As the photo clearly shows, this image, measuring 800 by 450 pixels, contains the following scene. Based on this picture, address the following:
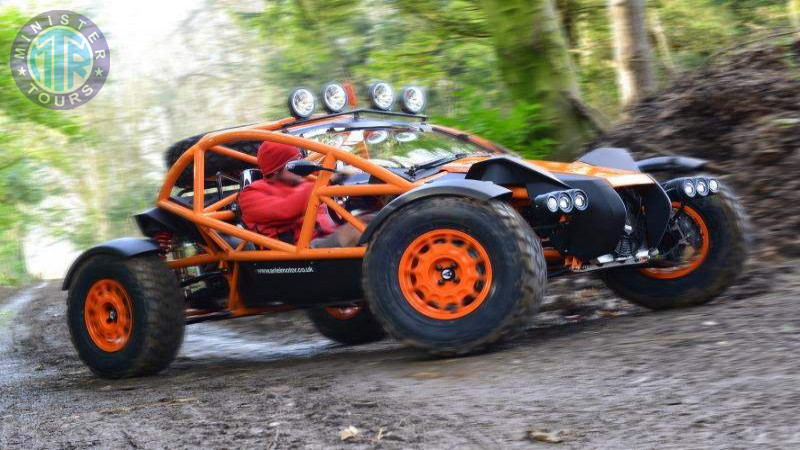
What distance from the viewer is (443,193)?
17.5 ft

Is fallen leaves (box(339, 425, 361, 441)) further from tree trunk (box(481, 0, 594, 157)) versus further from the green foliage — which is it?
tree trunk (box(481, 0, 594, 157))

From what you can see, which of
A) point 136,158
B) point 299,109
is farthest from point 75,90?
point 299,109

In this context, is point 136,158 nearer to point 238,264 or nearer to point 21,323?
point 21,323

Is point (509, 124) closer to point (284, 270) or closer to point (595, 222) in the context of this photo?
point (284, 270)

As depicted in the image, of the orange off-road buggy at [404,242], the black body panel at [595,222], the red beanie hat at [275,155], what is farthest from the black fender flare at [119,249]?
the black body panel at [595,222]

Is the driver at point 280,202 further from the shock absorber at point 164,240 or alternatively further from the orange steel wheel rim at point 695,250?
the orange steel wheel rim at point 695,250

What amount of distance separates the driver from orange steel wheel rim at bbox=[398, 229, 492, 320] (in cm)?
88

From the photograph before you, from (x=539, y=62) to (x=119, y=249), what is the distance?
5510 mm

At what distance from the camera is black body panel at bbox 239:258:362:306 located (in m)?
5.93

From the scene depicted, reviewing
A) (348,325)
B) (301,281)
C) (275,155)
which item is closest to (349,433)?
(301,281)

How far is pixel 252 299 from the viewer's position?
6574 millimetres

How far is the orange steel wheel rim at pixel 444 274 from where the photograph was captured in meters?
5.23

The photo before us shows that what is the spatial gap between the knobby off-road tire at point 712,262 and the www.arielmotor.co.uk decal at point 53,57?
58.6 ft

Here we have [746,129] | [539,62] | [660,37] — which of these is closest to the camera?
[746,129]
